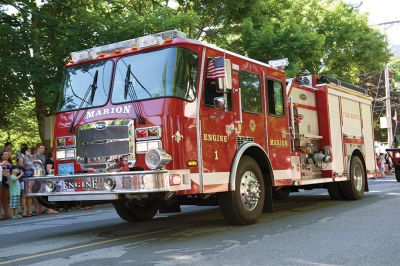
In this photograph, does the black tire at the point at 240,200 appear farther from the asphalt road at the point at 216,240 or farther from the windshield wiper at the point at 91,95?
the windshield wiper at the point at 91,95

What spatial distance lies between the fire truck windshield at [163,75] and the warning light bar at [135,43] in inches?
6.0

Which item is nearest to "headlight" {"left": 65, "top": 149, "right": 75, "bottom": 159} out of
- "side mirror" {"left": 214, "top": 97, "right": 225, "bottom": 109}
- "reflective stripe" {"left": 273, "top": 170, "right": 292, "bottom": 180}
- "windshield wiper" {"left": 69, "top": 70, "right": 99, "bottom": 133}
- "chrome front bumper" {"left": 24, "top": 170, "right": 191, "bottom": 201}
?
"windshield wiper" {"left": 69, "top": 70, "right": 99, "bottom": 133}

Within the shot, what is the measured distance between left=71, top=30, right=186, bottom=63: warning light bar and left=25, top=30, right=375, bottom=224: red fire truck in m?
0.02

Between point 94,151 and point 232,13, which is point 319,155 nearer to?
point 94,151

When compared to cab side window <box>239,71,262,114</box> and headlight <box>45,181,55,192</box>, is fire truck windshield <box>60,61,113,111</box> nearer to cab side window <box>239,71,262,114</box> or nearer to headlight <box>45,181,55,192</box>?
headlight <box>45,181,55,192</box>

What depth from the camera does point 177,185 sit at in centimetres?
665

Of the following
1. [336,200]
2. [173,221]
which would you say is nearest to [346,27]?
[336,200]

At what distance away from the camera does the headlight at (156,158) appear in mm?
6438

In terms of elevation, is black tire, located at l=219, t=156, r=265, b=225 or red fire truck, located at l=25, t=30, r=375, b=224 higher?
red fire truck, located at l=25, t=30, r=375, b=224

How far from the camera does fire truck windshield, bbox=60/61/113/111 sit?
7547 mm

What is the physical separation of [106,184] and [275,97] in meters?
3.95

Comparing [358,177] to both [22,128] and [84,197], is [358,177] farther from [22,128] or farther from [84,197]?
[22,128]

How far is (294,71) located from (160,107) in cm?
1114

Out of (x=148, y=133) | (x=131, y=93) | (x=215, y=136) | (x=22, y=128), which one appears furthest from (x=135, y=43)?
(x=22, y=128)
